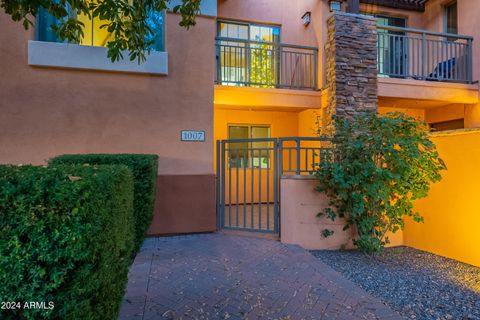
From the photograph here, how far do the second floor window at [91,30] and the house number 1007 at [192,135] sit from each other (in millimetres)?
1822

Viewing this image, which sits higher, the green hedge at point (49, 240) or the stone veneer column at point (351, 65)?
the stone veneer column at point (351, 65)

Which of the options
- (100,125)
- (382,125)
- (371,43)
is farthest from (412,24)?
(100,125)

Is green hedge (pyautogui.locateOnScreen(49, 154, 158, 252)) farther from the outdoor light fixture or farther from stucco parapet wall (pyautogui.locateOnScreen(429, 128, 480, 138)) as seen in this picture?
the outdoor light fixture

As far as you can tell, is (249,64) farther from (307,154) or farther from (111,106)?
(111,106)

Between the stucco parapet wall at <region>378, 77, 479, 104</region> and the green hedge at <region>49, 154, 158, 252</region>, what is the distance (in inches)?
254

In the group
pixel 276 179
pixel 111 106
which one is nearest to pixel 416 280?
pixel 276 179

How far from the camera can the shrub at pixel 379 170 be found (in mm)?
4504

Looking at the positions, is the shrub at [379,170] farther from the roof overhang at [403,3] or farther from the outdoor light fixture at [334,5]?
the roof overhang at [403,3]

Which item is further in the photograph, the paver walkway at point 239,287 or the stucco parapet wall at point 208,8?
the stucco parapet wall at point 208,8

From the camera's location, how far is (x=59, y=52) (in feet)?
17.4

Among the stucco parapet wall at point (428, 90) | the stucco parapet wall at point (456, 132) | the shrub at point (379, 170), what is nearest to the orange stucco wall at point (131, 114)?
the shrub at point (379, 170)

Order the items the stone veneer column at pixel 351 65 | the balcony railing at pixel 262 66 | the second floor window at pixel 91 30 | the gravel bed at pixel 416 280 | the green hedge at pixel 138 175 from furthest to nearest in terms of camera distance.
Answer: the balcony railing at pixel 262 66, the stone veneer column at pixel 351 65, the second floor window at pixel 91 30, the green hedge at pixel 138 175, the gravel bed at pixel 416 280

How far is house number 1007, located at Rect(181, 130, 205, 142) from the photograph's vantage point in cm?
591

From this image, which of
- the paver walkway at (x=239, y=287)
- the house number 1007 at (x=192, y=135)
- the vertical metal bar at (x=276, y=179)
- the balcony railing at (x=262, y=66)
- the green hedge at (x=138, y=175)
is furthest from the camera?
the balcony railing at (x=262, y=66)
